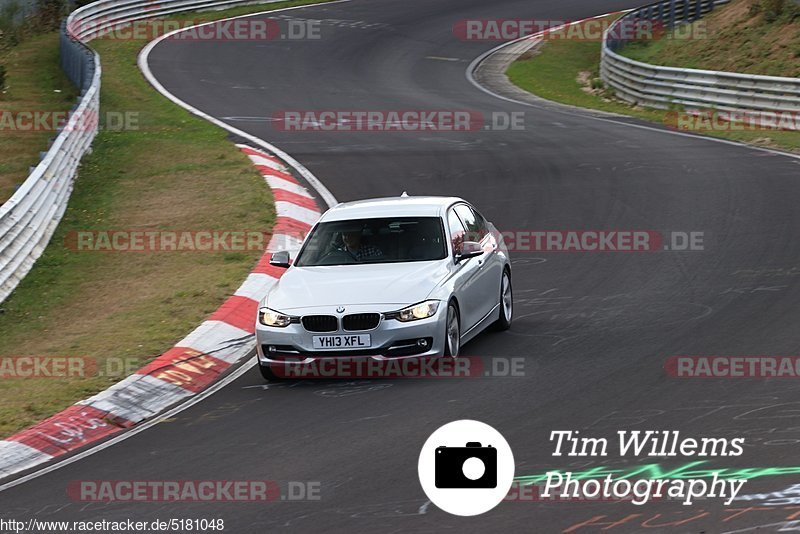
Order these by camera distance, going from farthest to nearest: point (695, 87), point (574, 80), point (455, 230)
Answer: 1. point (574, 80)
2. point (695, 87)
3. point (455, 230)

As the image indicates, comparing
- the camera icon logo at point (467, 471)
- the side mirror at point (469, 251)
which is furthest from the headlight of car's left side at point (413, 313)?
the camera icon logo at point (467, 471)

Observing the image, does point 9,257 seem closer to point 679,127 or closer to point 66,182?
point 66,182

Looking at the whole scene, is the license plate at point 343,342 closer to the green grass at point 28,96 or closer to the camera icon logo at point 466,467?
the camera icon logo at point 466,467

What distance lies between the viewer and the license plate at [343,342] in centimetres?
1070

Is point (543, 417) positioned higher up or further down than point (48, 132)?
higher up

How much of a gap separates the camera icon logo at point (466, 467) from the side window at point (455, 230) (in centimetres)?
390

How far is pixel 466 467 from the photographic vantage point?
781 centimetres

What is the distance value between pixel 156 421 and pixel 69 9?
36.4 metres

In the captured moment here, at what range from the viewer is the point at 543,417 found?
924 centimetres

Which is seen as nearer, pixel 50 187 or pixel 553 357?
pixel 553 357

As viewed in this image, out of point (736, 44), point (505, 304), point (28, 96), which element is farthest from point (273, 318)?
point (736, 44)

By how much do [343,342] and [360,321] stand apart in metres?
0.22

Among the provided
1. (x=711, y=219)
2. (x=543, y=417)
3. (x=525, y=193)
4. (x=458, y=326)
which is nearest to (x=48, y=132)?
(x=525, y=193)

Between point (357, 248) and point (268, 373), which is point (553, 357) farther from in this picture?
point (268, 373)
